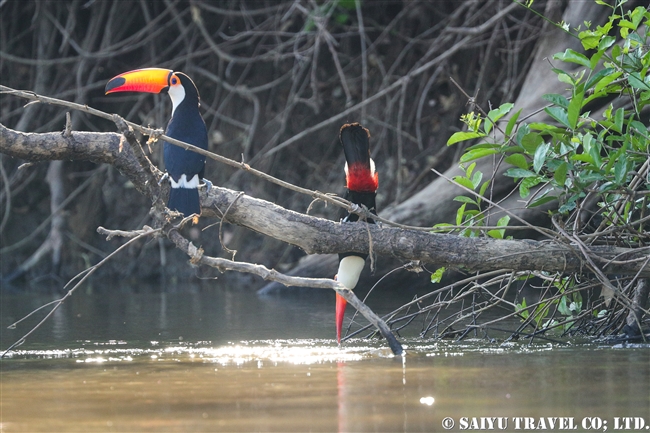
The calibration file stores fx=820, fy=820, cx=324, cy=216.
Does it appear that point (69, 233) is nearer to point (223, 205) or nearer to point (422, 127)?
point (422, 127)

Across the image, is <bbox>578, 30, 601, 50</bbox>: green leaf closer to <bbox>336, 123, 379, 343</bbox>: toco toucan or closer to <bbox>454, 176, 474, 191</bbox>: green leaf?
<bbox>454, 176, 474, 191</bbox>: green leaf

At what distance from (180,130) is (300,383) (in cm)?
156

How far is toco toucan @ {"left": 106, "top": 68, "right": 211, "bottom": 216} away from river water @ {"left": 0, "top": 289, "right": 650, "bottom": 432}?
626mm

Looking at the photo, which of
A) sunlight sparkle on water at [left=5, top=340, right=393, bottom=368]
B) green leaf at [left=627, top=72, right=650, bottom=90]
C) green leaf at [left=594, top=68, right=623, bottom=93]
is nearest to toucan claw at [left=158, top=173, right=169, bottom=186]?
sunlight sparkle on water at [left=5, top=340, right=393, bottom=368]

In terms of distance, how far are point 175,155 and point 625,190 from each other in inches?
70.3

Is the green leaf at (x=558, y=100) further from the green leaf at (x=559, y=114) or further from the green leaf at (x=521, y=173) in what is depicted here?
the green leaf at (x=521, y=173)

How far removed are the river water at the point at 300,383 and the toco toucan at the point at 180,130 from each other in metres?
0.63

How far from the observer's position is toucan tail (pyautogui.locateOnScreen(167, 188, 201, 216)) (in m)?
3.16

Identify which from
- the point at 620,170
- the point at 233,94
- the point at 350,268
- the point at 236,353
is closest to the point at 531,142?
the point at 620,170

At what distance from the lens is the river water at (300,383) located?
206 centimetres

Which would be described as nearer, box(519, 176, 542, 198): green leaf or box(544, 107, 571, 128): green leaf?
box(544, 107, 571, 128): green leaf

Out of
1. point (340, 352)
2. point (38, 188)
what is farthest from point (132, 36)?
point (340, 352)

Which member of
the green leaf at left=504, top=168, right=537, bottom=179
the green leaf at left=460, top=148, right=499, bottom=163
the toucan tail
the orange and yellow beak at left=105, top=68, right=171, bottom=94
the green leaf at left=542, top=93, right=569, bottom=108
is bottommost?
the toucan tail

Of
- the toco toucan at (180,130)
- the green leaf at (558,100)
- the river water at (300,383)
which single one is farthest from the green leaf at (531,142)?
the toco toucan at (180,130)
